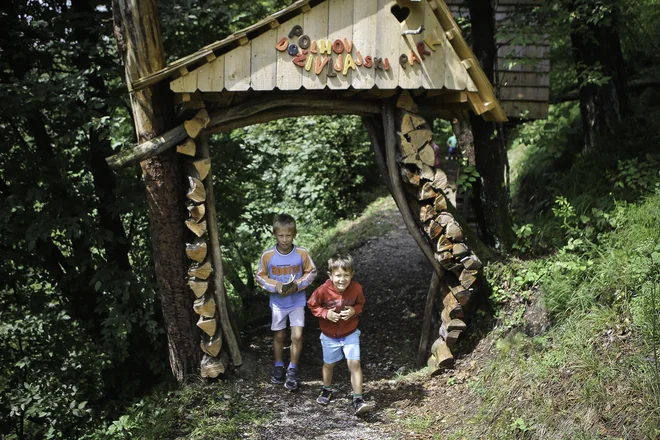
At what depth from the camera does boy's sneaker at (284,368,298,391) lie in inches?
230

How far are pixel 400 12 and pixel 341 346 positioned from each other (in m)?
3.24

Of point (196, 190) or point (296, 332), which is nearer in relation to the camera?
point (196, 190)

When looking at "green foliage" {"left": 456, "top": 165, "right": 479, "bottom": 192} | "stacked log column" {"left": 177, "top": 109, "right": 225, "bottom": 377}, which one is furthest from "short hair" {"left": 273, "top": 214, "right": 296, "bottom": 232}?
"green foliage" {"left": 456, "top": 165, "right": 479, "bottom": 192}

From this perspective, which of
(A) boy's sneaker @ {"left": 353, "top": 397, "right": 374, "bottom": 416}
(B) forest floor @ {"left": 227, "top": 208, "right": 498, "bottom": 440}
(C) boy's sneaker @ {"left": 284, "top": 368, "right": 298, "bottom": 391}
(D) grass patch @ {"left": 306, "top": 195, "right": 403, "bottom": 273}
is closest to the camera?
(B) forest floor @ {"left": 227, "top": 208, "right": 498, "bottom": 440}

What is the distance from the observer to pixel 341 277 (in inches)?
210

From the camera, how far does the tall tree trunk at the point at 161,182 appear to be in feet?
17.3

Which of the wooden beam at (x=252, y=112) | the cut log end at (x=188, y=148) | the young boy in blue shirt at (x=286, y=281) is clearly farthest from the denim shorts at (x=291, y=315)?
the wooden beam at (x=252, y=112)

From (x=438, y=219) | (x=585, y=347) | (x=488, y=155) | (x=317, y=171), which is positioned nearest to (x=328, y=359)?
(x=438, y=219)

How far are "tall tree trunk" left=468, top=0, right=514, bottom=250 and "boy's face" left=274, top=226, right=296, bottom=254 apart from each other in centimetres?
240

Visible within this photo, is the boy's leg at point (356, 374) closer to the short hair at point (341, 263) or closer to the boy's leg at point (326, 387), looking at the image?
the boy's leg at point (326, 387)

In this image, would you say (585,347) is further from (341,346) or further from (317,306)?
(317,306)

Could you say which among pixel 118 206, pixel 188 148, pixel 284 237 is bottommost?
pixel 284 237

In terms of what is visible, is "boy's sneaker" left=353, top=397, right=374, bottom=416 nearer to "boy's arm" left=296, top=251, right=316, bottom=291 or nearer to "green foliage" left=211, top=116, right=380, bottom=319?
"boy's arm" left=296, top=251, right=316, bottom=291

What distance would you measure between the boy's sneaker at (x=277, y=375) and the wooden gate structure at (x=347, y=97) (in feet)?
1.40
